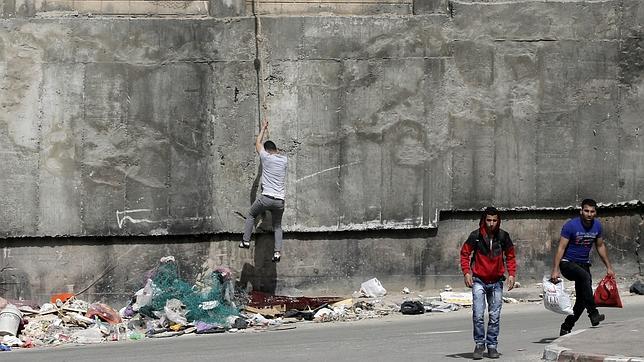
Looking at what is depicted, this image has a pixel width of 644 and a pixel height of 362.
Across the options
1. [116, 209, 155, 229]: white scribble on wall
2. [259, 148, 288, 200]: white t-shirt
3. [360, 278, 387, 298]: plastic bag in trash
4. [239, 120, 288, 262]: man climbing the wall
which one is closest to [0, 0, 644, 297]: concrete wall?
[116, 209, 155, 229]: white scribble on wall

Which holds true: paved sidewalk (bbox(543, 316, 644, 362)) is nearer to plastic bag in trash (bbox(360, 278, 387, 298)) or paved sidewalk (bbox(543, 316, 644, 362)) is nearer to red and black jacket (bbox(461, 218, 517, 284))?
red and black jacket (bbox(461, 218, 517, 284))

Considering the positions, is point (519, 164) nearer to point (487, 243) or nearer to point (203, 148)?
point (203, 148)

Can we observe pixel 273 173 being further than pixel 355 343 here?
Yes

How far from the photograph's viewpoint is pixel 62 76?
63.4 feet

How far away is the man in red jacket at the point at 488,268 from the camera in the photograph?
45.5ft

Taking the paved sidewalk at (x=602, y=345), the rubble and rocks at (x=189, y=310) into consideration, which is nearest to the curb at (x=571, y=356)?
the paved sidewalk at (x=602, y=345)

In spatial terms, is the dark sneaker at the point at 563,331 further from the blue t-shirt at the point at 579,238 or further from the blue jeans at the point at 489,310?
the blue jeans at the point at 489,310

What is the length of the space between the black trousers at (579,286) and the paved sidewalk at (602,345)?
0.18m

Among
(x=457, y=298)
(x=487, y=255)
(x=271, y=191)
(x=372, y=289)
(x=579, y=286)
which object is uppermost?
(x=271, y=191)

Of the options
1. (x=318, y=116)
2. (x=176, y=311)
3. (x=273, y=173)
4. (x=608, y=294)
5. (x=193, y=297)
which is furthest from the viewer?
(x=318, y=116)

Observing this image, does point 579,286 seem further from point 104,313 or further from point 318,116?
point 104,313

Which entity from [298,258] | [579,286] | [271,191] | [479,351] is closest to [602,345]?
[479,351]

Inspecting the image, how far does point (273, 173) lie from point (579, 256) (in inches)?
208

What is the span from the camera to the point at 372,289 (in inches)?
771
